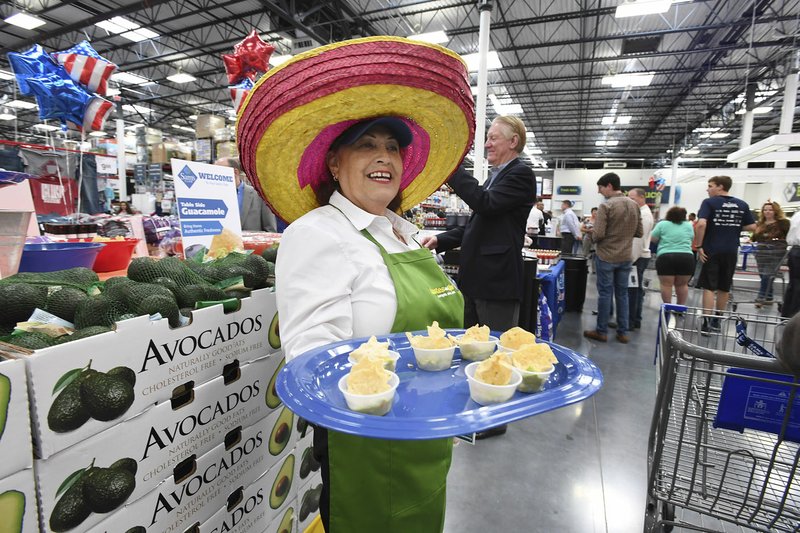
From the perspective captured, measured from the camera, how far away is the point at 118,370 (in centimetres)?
95

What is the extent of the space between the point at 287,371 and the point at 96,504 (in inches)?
21.1

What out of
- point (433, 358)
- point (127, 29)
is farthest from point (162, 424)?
point (127, 29)

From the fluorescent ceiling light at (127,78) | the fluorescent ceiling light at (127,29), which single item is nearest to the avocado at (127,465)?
the fluorescent ceiling light at (127,29)

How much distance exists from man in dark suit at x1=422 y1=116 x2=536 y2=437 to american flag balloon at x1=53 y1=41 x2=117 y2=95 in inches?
83.3

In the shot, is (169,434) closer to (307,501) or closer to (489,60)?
(307,501)

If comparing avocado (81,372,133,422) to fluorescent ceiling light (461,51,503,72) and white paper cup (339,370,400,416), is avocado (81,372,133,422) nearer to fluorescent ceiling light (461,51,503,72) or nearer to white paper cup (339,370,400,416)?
white paper cup (339,370,400,416)

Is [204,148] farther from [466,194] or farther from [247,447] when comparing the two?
[247,447]

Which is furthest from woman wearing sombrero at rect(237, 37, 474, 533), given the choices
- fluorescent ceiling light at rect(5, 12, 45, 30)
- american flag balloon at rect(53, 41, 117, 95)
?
fluorescent ceiling light at rect(5, 12, 45, 30)

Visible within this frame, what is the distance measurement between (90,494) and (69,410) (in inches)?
8.3

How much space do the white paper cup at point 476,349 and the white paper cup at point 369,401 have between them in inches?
14.6

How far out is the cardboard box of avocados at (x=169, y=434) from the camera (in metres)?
0.86

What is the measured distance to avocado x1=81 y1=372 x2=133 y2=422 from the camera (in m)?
0.87

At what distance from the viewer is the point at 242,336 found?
139 cm

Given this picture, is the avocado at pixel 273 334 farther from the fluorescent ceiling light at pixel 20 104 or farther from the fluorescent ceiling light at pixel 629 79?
the fluorescent ceiling light at pixel 20 104
